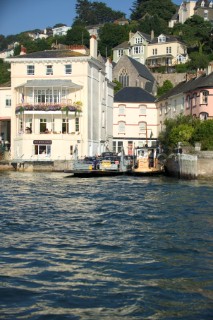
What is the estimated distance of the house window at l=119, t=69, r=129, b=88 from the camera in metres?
112

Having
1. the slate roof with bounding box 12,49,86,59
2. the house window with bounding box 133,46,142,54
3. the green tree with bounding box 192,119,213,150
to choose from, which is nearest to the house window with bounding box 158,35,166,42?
the house window with bounding box 133,46,142,54

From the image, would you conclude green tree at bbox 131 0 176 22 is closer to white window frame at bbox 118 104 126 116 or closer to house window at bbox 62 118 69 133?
white window frame at bbox 118 104 126 116

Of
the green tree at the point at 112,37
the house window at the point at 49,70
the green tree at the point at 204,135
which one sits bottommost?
the green tree at the point at 204,135

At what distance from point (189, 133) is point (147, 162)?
17.1 ft

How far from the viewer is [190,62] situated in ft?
396

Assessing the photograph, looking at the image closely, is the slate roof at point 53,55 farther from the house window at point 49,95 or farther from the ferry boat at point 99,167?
the ferry boat at point 99,167

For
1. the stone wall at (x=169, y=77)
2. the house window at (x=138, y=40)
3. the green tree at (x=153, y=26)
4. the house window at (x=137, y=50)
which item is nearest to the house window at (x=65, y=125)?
the stone wall at (x=169, y=77)

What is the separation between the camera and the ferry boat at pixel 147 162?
56.1 metres

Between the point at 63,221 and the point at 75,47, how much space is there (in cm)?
5537

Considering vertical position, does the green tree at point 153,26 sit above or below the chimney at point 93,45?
above

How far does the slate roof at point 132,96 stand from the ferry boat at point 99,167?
111 feet

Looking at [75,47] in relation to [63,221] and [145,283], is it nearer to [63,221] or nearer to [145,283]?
[63,221]

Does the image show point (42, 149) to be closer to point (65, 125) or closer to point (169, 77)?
point (65, 125)

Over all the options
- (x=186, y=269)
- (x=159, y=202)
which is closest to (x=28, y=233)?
(x=186, y=269)
